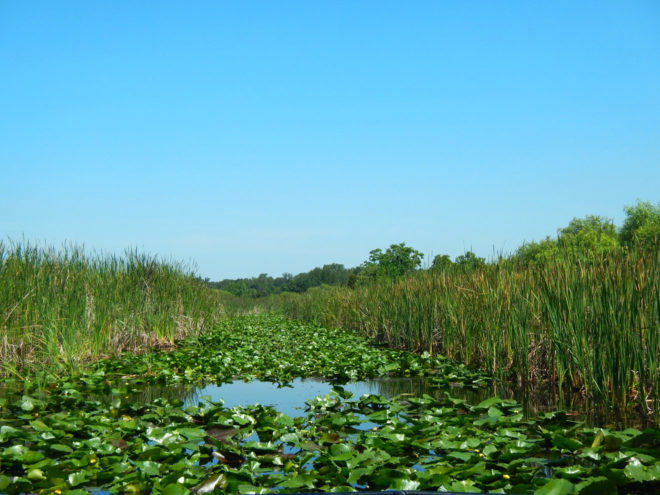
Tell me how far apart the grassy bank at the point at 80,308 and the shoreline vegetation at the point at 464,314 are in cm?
2

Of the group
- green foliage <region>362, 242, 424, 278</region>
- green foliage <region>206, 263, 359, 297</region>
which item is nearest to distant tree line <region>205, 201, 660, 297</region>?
green foliage <region>362, 242, 424, 278</region>

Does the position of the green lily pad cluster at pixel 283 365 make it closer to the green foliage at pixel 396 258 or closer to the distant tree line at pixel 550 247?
the distant tree line at pixel 550 247

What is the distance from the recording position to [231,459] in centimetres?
361

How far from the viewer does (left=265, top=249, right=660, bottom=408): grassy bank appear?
4.60 metres

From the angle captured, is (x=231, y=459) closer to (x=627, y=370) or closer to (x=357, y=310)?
(x=627, y=370)

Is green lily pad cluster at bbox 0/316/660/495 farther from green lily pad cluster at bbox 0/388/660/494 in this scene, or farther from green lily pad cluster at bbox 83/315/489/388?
green lily pad cluster at bbox 83/315/489/388

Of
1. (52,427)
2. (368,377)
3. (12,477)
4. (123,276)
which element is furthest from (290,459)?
(123,276)

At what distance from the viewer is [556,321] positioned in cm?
545

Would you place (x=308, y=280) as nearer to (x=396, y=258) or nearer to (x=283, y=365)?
(x=396, y=258)

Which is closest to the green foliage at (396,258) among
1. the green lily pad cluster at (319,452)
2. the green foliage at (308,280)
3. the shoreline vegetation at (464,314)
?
the shoreline vegetation at (464,314)

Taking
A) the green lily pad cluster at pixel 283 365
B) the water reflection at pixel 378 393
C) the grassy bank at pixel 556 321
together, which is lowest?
the water reflection at pixel 378 393

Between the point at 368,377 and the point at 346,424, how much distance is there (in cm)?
300

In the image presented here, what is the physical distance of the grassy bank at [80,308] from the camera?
698 centimetres

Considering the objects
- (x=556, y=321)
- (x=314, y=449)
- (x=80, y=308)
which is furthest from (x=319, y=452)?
(x=80, y=308)
